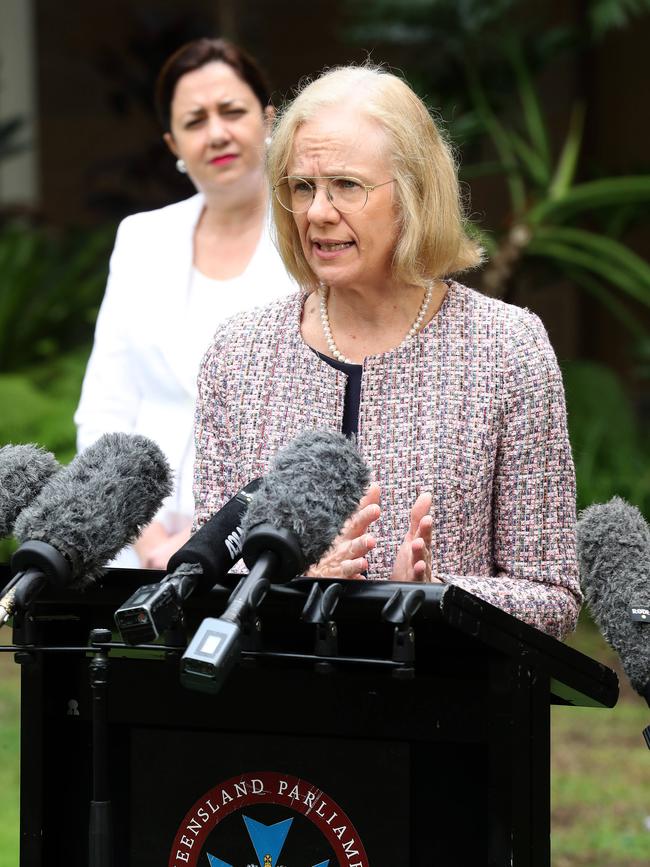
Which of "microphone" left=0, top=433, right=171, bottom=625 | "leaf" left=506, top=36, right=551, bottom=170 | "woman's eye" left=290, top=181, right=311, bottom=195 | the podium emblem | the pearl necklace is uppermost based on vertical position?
"leaf" left=506, top=36, right=551, bottom=170

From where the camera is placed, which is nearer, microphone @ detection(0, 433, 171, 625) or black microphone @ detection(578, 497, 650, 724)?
microphone @ detection(0, 433, 171, 625)

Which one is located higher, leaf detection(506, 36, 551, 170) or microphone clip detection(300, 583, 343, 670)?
leaf detection(506, 36, 551, 170)

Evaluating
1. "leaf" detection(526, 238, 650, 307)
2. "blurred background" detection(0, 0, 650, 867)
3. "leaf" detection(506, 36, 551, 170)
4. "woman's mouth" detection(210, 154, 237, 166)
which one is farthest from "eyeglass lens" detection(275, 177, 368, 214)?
"leaf" detection(506, 36, 551, 170)

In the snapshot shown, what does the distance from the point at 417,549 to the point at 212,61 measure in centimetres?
210

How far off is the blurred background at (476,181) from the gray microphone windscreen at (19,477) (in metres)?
2.79

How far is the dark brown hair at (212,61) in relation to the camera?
3848 millimetres

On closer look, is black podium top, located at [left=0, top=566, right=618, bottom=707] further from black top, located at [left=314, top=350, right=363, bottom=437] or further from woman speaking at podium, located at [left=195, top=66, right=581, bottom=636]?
black top, located at [left=314, top=350, right=363, bottom=437]

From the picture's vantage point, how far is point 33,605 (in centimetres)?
191

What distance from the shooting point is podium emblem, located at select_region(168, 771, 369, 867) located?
1979 mm

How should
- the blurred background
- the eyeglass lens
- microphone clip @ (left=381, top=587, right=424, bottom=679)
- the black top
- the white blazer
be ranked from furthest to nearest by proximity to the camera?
the blurred background, the white blazer, the black top, the eyeglass lens, microphone clip @ (left=381, top=587, right=424, bottom=679)

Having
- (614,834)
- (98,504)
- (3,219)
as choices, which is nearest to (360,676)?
(98,504)

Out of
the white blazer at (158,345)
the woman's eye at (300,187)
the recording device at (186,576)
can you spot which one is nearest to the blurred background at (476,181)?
the white blazer at (158,345)

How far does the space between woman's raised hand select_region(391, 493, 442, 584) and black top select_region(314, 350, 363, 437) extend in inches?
12.2

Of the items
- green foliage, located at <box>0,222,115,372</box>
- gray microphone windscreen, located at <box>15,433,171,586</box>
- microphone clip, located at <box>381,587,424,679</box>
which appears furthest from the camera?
green foliage, located at <box>0,222,115,372</box>
